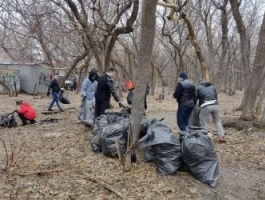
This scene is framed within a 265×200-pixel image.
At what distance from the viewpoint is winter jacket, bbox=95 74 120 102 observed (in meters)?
6.88

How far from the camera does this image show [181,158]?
4.80m

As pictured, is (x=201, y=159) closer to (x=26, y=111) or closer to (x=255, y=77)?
(x=255, y=77)

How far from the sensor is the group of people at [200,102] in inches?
270

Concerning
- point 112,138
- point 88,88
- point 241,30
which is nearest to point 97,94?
point 88,88

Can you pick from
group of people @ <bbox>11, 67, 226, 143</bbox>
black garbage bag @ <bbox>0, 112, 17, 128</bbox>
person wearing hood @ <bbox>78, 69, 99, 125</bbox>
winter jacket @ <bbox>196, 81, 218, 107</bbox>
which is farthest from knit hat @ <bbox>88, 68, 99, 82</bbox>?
black garbage bag @ <bbox>0, 112, 17, 128</bbox>

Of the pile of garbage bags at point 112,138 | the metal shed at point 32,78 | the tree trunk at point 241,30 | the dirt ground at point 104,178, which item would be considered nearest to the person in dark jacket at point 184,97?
the dirt ground at point 104,178

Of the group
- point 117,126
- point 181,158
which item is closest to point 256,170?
point 181,158

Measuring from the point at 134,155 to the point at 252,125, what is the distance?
4.87 m

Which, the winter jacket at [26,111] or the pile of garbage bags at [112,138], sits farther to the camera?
the winter jacket at [26,111]

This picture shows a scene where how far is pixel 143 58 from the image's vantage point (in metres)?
5.01

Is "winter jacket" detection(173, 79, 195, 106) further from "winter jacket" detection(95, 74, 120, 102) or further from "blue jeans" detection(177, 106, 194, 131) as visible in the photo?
"winter jacket" detection(95, 74, 120, 102)

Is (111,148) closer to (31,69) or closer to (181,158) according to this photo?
(181,158)

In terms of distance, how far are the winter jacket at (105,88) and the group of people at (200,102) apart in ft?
4.72

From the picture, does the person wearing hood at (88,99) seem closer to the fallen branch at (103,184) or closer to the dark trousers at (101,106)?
the dark trousers at (101,106)
